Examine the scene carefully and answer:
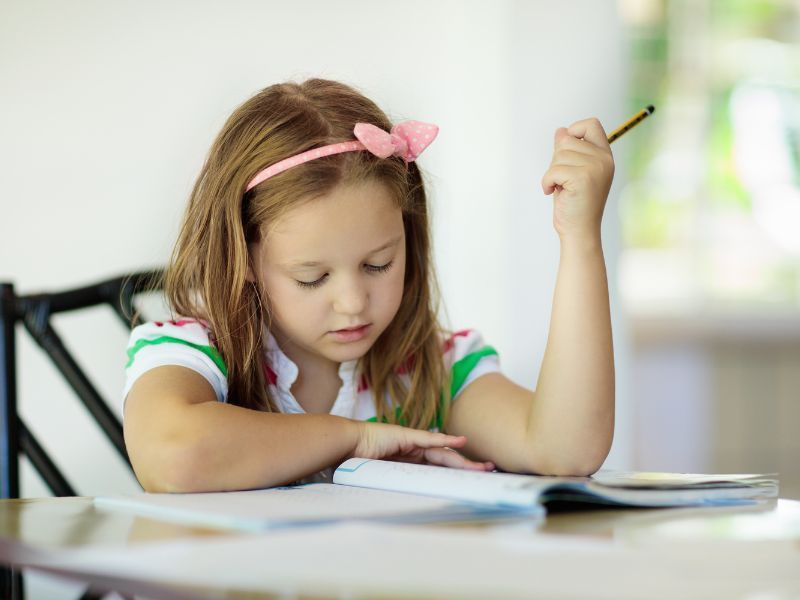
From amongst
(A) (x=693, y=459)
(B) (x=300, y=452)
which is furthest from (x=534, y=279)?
→ (A) (x=693, y=459)

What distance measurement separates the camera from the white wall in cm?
156

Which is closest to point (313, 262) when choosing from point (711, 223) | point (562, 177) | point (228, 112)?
point (562, 177)

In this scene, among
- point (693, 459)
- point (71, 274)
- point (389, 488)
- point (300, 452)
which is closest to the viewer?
point (389, 488)

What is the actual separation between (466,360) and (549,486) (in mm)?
586

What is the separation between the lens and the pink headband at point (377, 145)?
107cm

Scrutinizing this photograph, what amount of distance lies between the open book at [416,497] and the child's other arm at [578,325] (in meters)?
0.17

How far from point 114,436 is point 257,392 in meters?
0.36

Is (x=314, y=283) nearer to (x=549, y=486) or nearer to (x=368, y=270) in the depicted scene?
(x=368, y=270)

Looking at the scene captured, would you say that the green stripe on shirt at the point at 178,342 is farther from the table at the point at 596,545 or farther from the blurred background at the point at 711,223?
the blurred background at the point at 711,223

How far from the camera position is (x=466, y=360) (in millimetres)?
1241

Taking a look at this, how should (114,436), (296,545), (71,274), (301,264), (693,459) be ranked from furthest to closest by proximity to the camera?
1. (693,459)
2. (71,274)
3. (114,436)
4. (301,264)
5. (296,545)

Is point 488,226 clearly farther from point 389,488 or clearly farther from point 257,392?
point 389,488

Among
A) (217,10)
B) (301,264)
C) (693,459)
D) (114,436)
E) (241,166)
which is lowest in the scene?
(693,459)

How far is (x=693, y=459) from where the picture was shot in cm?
400
